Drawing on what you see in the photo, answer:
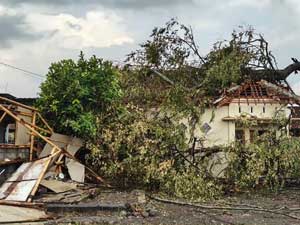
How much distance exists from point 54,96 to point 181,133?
3892 mm

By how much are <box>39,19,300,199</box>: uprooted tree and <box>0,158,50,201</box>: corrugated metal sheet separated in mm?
1773

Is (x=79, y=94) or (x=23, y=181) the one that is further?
(x=79, y=94)

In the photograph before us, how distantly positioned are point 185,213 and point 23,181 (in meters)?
4.08

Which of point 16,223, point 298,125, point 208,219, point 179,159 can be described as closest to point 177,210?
point 208,219

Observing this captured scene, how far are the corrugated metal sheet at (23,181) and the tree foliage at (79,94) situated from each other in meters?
1.79

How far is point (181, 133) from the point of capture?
44.5ft

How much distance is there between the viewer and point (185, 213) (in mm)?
10727

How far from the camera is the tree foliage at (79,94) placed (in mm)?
14102

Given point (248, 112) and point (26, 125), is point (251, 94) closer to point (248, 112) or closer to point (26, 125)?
point (248, 112)

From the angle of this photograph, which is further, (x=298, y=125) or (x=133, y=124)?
(x=298, y=125)

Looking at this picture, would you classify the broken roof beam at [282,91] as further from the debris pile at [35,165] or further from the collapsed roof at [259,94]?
the debris pile at [35,165]

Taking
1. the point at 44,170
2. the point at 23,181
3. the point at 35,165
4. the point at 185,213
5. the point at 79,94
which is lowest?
the point at 185,213

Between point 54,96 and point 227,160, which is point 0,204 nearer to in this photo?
point 54,96

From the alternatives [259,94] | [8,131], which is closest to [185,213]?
[8,131]
